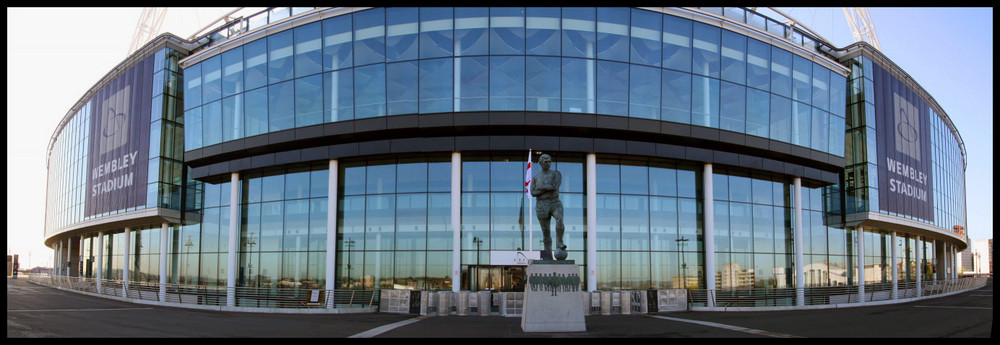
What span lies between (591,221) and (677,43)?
952cm

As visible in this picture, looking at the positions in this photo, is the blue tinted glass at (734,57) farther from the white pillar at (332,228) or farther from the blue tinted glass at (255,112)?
the blue tinted glass at (255,112)

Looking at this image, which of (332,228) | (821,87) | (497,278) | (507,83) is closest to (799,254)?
(821,87)

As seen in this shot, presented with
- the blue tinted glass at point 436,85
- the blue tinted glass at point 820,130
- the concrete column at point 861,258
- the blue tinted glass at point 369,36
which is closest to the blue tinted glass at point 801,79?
the blue tinted glass at point 820,130

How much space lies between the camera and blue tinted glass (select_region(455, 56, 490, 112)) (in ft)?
98.1

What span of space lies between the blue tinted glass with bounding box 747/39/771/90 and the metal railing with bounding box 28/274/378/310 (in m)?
21.7

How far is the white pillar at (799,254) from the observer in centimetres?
3541

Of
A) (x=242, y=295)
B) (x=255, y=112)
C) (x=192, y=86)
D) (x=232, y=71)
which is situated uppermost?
(x=232, y=71)

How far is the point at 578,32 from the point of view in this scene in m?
30.3

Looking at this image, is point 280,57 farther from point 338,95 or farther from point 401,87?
point 401,87

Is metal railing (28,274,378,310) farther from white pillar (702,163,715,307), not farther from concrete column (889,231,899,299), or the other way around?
concrete column (889,231,899,299)

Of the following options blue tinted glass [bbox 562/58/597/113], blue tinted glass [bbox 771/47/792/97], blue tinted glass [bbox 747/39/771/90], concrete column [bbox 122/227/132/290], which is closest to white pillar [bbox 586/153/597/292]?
blue tinted glass [bbox 562/58/597/113]

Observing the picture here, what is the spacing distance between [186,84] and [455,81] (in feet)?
58.5

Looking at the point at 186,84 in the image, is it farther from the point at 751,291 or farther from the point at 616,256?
the point at 751,291

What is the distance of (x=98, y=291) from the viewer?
4456 cm
